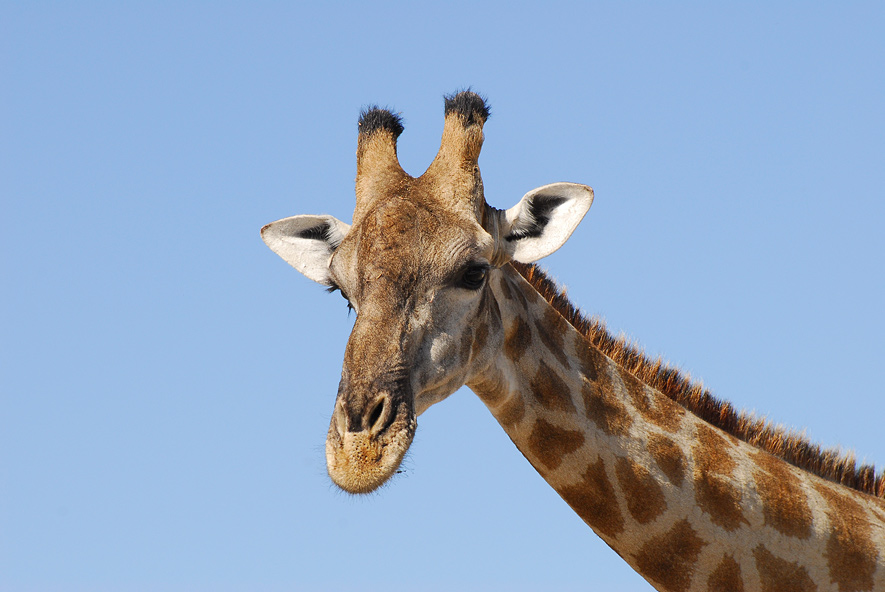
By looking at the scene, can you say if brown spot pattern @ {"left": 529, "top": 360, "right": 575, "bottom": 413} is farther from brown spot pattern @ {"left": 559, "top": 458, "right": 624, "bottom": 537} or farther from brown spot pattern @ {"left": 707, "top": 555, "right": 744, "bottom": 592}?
brown spot pattern @ {"left": 707, "top": 555, "right": 744, "bottom": 592}

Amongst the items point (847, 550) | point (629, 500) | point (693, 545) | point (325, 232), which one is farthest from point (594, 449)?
point (325, 232)

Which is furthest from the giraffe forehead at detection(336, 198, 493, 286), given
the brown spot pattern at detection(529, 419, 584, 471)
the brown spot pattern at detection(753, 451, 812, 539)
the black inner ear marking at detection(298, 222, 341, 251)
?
the brown spot pattern at detection(753, 451, 812, 539)

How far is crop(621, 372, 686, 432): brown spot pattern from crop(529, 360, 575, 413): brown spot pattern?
23.3 inches

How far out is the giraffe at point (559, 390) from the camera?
6.68 metres

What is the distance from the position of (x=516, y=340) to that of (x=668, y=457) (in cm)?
140

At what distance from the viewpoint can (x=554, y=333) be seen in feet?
25.1

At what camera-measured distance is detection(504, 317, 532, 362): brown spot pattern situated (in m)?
7.35

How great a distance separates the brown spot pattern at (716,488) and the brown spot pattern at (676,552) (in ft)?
0.71

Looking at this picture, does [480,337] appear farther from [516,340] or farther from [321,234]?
[321,234]

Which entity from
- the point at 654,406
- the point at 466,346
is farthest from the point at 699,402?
the point at 466,346

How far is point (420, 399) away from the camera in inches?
260

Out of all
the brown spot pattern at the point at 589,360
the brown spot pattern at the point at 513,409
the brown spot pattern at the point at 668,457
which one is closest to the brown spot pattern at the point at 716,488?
the brown spot pattern at the point at 668,457

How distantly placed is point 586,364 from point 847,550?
7.69 feet

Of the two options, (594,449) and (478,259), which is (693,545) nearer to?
(594,449)
